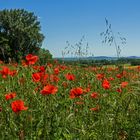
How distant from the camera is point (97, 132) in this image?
4.36 m

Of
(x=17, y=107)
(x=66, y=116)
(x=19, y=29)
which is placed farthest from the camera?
(x=19, y=29)

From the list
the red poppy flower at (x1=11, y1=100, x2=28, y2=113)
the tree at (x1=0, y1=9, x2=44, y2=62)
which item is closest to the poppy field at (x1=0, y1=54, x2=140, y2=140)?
the red poppy flower at (x1=11, y1=100, x2=28, y2=113)

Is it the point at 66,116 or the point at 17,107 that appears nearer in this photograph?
the point at 17,107

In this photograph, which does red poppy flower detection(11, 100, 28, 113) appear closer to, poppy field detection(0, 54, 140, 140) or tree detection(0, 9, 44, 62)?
poppy field detection(0, 54, 140, 140)

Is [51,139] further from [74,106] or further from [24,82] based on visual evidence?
[24,82]

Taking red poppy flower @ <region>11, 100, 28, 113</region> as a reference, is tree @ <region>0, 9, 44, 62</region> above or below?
above

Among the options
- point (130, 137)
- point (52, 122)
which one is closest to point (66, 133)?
point (52, 122)

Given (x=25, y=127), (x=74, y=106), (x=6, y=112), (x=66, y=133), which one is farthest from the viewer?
(x=74, y=106)

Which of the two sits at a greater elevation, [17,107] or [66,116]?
[17,107]

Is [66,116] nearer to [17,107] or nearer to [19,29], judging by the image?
[17,107]

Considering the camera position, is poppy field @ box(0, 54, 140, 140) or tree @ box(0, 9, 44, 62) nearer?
poppy field @ box(0, 54, 140, 140)

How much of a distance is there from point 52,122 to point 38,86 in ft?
4.45

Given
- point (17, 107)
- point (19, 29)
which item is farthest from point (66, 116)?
point (19, 29)

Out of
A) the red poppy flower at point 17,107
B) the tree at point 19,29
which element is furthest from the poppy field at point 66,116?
the tree at point 19,29
